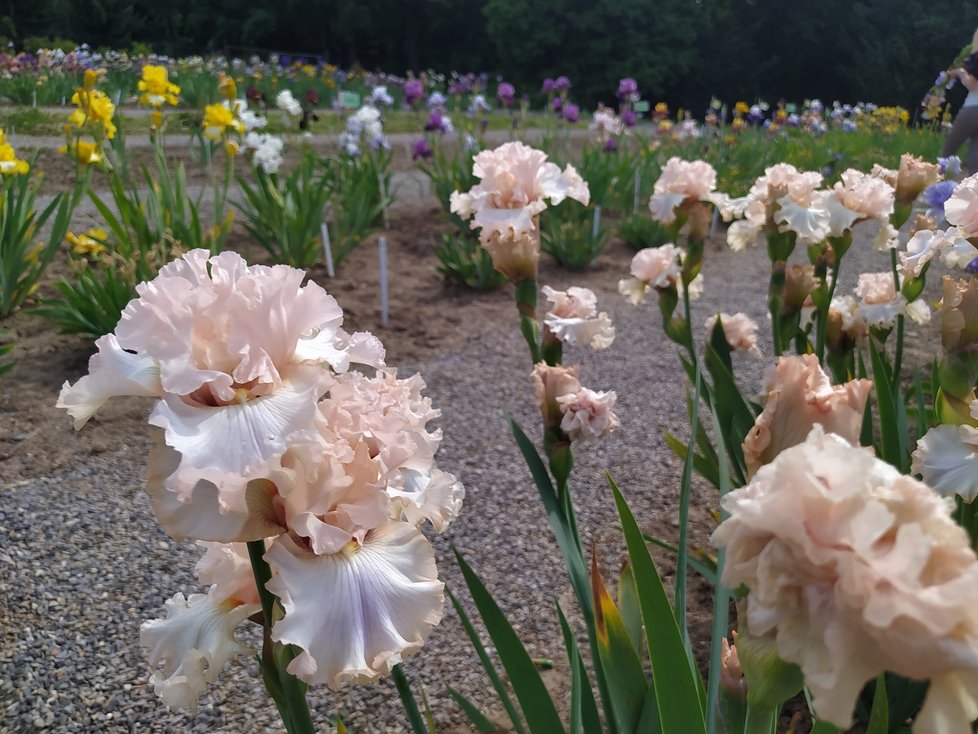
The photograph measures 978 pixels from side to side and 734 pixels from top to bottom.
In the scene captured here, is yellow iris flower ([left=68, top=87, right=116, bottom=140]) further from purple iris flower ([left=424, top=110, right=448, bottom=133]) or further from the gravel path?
purple iris flower ([left=424, top=110, right=448, bottom=133])

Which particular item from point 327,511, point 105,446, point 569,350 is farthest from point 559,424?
point 569,350

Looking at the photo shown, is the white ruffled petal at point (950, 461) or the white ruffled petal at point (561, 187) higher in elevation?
the white ruffled petal at point (561, 187)

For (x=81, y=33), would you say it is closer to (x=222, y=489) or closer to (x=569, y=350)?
(x=569, y=350)

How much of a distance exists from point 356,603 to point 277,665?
135mm

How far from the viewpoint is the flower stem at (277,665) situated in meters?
0.70

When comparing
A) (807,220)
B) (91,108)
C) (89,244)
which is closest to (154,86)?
(91,108)

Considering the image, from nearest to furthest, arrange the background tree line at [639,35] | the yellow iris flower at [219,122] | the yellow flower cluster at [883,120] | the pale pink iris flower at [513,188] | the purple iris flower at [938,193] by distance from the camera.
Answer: the pale pink iris flower at [513,188], the purple iris flower at [938,193], the yellow iris flower at [219,122], the yellow flower cluster at [883,120], the background tree line at [639,35]

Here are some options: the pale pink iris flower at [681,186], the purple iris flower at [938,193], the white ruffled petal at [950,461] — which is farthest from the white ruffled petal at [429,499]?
the purple iris flower at [938,193]

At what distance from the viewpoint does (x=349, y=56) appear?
85.0ft

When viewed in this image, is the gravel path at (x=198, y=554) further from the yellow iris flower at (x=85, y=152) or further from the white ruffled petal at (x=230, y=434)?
the yellow iris flower at (x=85, y=152)

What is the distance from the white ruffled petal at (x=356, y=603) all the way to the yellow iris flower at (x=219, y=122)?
3.91 metres

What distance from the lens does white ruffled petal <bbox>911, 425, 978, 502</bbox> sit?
3.30 ft

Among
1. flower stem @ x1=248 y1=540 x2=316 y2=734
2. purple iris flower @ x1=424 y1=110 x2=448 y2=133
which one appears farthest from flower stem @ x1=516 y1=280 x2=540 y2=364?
purple iris flower @ x1=424 y1=110 x2=448 y2=133

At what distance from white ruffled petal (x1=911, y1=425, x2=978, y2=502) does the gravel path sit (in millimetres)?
988
